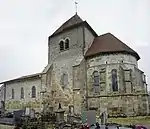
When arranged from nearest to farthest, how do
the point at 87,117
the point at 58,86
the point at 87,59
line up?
the point at 87,117 < the point at 87,59 < the point at 58,86

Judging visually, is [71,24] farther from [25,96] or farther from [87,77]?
[25,96]

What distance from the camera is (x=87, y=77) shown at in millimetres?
29953

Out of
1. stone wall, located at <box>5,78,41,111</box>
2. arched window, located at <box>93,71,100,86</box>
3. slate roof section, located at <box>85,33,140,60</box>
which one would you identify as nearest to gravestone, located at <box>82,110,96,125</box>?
arched window, located at <box>93,71,100,86</box>

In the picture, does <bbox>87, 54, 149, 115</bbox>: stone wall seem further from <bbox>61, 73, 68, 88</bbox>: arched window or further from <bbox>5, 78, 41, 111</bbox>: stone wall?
<bbox>5, 78, 41, 111</bbox>: stone wall

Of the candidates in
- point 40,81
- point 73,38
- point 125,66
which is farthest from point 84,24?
point 40,81

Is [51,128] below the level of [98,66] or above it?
below

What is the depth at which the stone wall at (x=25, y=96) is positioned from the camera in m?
34.5

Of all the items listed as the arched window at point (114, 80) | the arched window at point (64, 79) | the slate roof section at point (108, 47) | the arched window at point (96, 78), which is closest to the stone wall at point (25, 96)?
the arched window at point (64, 79)

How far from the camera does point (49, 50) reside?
116 ft

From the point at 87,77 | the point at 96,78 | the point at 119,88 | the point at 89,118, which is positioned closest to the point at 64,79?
the point at 87,77

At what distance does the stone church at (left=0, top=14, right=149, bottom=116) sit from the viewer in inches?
1083

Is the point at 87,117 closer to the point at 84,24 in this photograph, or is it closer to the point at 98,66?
the point at 98,66

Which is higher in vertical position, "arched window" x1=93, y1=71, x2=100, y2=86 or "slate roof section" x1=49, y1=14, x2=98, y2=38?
"slate roof section" x1=49, y1=14, x2=98, y2=38

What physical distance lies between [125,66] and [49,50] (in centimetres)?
1240
